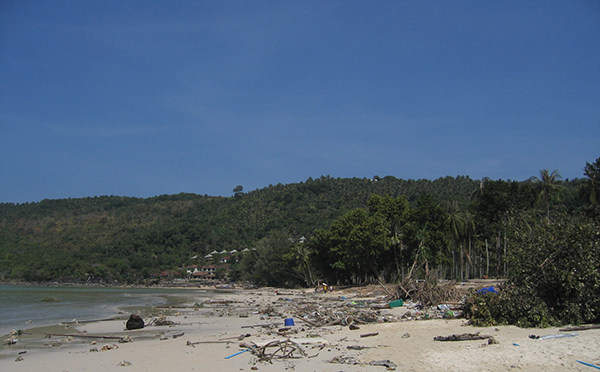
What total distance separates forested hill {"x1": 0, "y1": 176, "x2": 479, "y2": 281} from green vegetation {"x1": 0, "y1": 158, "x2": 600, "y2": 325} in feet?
1.72

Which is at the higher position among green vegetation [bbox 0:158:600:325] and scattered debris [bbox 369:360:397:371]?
green vegetation [bbox 0:158:600:325]

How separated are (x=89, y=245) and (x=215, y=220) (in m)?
41.3

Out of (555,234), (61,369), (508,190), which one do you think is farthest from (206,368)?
(508,190)

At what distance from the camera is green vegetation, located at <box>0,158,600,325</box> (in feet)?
49.2

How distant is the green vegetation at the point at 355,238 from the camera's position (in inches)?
590

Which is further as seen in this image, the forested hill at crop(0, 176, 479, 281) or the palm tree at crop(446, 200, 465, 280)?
the forested hill at crop(0, 176, 479, 281)

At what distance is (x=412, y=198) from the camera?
132 metres

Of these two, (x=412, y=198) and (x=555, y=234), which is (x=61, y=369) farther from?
(x=412, y=198)

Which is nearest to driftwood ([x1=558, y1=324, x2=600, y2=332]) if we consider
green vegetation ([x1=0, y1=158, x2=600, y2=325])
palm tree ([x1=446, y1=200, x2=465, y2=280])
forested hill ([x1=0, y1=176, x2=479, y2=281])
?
green vegetation ([x1=0, y1=158, x2=600, y2=325])

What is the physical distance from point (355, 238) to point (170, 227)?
4308 inches

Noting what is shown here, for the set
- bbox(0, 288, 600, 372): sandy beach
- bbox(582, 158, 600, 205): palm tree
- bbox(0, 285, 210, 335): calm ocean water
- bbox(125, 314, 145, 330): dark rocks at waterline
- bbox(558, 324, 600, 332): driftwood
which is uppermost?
bbox(582, 158, 600, 205): palm tree

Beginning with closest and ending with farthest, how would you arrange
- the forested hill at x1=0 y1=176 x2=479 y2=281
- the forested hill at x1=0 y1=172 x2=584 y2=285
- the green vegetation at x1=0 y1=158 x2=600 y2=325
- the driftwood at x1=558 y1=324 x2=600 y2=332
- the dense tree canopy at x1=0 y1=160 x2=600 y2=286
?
1. the driftwood at x1=558 y1=324 x2=600 y2=332
2. the green vegetation at x1=0 y1=158 x2=600 y2=325
3. the dense tree canopy at x1=0 y1=160 x2=600 y2=286
4. the forested hill at x1=0 y1=172 x2=584 y2=285
5. the forested hill at x1=0 y1=176 x2=479 y2=281

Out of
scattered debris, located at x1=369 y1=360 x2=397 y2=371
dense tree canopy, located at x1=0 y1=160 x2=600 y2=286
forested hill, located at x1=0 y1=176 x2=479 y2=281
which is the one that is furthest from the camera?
forested hill, located at x1=0 y1=176 x2=479 y2=281

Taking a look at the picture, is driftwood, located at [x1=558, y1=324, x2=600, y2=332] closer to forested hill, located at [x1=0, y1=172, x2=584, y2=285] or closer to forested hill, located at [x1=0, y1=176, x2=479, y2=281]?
forested hill, located at [x1=0, y1=172, x2=584, y2=285]
